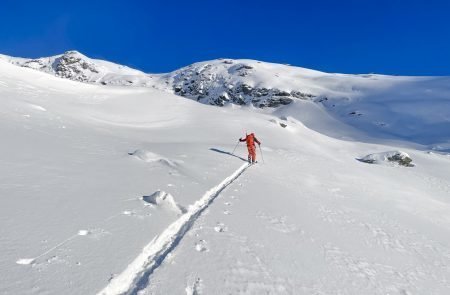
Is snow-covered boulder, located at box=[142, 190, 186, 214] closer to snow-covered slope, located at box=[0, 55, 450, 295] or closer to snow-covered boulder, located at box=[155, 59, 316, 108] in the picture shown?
snow-covered slope, located at box=[0, 55, 450, 295]

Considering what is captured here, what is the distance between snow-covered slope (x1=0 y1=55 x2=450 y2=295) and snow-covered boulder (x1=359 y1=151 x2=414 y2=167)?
5663 millimetres

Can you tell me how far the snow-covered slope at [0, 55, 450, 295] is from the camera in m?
6.42

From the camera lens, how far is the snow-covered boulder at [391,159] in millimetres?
32875

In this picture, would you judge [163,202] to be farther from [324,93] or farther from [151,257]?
[324,93]

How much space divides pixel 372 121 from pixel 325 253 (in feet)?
316

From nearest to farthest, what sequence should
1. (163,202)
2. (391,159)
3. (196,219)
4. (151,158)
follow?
(196,219), (163,202), (151,158), (391,159)

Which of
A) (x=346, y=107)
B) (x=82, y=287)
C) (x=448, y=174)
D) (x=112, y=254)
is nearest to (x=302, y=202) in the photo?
(x=112, y=254)

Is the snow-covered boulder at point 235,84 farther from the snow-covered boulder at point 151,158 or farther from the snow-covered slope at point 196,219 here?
the snow-covered boulder at point 151,158

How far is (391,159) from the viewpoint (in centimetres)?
3294

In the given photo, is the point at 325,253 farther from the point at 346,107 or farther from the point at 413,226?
A: the point at 346,107

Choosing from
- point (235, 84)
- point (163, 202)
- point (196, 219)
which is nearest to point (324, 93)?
point (235, 84)

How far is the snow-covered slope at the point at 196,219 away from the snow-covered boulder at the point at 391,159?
18.6 ft

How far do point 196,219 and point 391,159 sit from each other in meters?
27.0

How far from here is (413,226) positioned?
13852 mm
